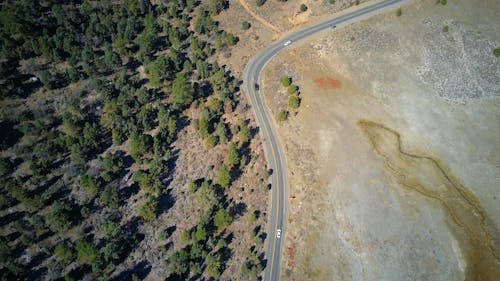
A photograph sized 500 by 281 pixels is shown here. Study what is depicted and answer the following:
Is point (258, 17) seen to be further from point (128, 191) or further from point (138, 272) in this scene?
point (138, 272)

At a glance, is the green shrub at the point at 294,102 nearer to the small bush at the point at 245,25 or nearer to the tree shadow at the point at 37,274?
the small bush at the point at 245,25

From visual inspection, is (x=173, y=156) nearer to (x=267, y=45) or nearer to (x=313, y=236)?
(x=313, y=236)

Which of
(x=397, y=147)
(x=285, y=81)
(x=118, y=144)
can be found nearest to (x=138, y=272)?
(x=118, y=144)

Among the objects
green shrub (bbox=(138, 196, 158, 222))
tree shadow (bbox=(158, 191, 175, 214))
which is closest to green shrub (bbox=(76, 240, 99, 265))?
green shrub (bbox=(138, 196, 158, 222))

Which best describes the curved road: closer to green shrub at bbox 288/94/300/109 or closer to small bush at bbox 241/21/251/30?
green shrub at bbox 288/94/300/109

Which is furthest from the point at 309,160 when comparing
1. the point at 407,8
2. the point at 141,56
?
the point at 407,8

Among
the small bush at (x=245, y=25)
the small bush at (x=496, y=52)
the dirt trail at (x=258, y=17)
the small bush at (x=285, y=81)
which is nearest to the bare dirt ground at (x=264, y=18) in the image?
the dirt trail at (x=258, y=17)
